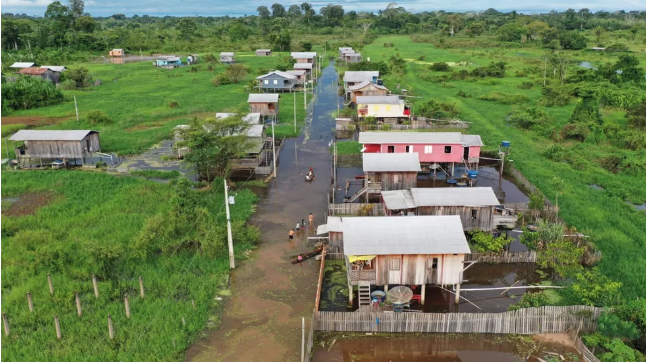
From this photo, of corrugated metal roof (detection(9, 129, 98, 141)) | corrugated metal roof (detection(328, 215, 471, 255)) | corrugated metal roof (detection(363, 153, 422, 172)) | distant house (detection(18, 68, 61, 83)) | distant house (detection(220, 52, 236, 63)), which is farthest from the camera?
distant house (detection(220, 52, 236, 63))

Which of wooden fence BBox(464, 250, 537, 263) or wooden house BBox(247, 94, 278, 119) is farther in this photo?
wooden house BBox(247, 94, 278, 119)

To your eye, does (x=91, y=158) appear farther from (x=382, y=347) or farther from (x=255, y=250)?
(x=382, y=347)

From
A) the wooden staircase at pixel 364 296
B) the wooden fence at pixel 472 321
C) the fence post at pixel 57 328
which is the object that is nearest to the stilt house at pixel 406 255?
the wooden staircase at pixel 364 296

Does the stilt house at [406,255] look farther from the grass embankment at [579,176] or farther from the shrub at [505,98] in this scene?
the shrub at [505,98]

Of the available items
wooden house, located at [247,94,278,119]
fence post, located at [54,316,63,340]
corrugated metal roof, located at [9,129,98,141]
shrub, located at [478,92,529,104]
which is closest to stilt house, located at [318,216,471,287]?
fence post, located at [54,316,63,340]

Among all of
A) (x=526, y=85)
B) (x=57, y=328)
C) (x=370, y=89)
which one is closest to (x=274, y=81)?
(x=370, y=89)

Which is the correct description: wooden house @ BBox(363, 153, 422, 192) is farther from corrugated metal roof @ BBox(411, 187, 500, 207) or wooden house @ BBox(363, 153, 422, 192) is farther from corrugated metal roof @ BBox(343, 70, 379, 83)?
corrugated metal roof @ BBox(343, 70, 379, 83)

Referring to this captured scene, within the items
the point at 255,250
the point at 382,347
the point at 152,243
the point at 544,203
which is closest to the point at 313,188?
the point at 255,250
